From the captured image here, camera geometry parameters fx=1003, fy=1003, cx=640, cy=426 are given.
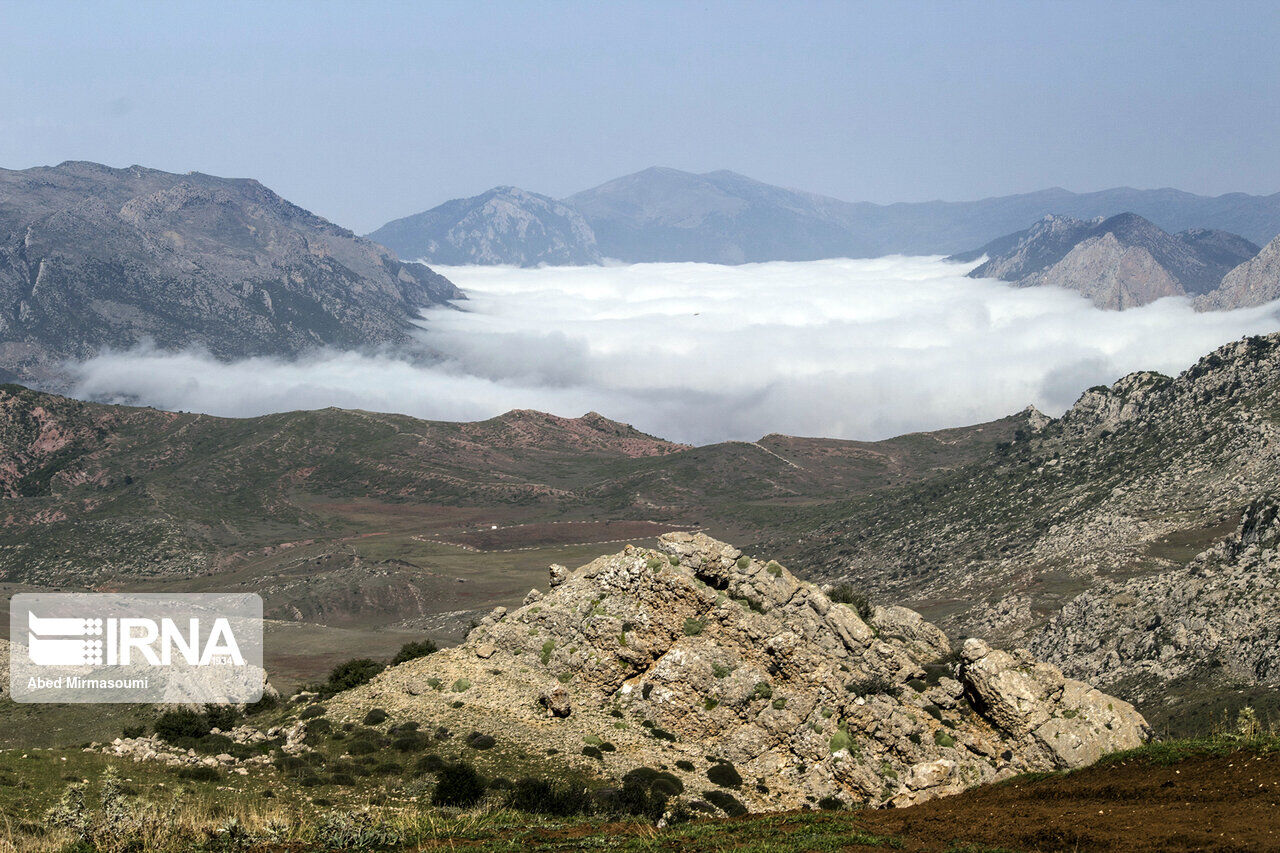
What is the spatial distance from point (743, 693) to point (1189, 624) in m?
43.6

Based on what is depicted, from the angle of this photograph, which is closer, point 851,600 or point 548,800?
point 548,800

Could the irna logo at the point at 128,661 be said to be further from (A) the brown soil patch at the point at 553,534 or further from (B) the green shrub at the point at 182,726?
(A) the brown soil patch at the point at 553,534

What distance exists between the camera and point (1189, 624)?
63.5 meters

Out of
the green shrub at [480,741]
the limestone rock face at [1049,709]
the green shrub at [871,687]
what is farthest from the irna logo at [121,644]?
the limestone rock face at [1049,709]

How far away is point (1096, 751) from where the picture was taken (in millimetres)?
30094

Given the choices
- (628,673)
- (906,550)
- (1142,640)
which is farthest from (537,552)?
(628,673)

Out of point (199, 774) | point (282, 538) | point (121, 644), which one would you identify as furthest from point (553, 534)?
point (199, 774)

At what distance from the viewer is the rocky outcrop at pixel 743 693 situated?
101ft

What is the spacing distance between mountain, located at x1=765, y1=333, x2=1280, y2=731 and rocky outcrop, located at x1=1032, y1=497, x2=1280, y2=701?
13cm

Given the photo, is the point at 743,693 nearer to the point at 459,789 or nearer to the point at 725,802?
the point at 725,802

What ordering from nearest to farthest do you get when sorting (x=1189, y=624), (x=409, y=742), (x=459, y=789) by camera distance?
(x=459, y=789)
(x=409, y=742)
(x=1189, y=624)

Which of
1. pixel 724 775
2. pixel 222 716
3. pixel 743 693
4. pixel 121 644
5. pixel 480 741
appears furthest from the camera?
pixel 121 644

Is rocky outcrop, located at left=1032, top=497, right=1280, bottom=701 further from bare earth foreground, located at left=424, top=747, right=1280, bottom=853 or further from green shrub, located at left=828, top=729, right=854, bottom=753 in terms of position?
bare earth foreground, located at left=424, top=747, right=1280, bottom=853

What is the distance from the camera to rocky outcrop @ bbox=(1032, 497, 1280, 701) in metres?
58.9
